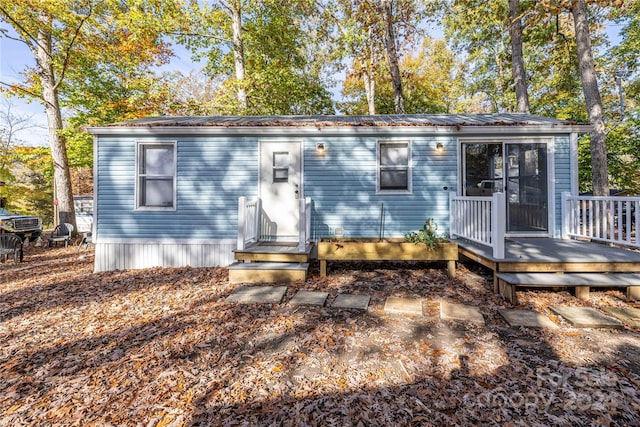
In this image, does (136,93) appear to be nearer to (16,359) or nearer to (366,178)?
(366,178)

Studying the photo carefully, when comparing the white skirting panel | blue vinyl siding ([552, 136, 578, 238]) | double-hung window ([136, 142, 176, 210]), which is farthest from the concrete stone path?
double-hung window ([136, 142, 176, 210])

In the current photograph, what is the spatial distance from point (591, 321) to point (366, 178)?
13.4 feet

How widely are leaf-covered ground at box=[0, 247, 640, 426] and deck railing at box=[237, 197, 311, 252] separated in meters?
1.15

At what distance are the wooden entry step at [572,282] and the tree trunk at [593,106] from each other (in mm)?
4939

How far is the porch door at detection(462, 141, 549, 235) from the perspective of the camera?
6.04m

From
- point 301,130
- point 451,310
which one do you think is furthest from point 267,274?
point 301,130

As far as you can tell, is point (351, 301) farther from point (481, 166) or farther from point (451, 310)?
point (481, 166)

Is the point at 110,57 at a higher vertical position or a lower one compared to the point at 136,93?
higher

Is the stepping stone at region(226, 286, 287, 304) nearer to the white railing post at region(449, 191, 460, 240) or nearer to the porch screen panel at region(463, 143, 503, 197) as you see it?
the white railing post at region(449, 191, 460, 240)

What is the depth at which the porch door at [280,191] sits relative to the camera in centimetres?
623

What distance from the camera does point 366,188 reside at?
Answer: 20.2ft

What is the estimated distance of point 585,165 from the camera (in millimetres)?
10406

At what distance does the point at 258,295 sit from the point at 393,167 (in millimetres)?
3851

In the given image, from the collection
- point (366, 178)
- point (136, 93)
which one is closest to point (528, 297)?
point (366, 178)
